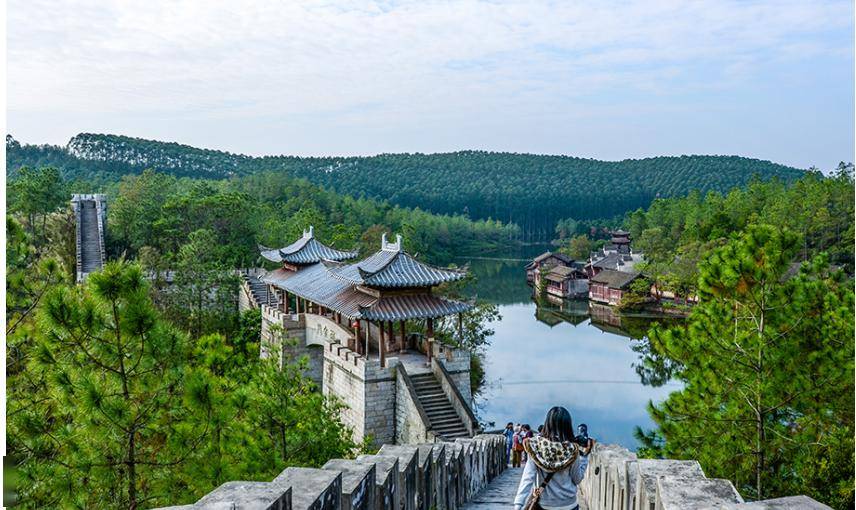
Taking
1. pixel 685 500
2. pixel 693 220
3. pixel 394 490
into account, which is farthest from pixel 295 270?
pixel 693 220

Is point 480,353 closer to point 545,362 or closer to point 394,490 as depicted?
point 545,362

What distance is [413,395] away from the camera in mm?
15539

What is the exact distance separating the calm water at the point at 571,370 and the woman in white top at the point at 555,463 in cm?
1627

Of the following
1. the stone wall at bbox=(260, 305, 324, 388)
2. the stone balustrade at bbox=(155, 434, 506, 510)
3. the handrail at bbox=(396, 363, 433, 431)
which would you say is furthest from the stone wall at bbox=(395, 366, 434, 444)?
the stone balustrade at bbox=(155, 434, 506, 510)

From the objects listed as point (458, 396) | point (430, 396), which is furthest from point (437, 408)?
point (458, 396)

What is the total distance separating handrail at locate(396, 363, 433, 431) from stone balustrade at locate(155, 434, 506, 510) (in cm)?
736

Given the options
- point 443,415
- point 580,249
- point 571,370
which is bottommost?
point 571,370

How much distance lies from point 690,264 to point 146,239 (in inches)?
1097

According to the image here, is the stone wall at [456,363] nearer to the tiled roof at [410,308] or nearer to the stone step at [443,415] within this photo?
the tiled roof at [410,308]

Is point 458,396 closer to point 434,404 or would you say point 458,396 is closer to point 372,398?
point 434,404

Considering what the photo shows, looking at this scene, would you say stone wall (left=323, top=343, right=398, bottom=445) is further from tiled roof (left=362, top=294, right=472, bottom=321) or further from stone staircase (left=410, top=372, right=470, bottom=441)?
tiled roof (left=362, top=294, right=472, bottom=321)

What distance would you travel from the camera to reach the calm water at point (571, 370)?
2370cm

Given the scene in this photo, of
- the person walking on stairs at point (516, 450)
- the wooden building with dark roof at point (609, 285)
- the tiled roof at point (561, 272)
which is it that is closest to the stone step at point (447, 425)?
the person walking on stairs at point (516, 450)

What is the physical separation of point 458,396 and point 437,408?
539 mm
